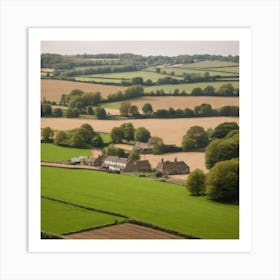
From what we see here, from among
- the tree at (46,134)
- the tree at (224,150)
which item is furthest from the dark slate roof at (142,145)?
the tree at (46,134)

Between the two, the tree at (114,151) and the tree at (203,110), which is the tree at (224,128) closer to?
the tree at (203,110)

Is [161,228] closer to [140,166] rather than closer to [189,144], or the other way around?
[140,166]

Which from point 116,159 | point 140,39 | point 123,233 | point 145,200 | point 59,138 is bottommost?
point 123,233

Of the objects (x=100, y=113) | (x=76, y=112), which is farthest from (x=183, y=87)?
(x=76, y=112)

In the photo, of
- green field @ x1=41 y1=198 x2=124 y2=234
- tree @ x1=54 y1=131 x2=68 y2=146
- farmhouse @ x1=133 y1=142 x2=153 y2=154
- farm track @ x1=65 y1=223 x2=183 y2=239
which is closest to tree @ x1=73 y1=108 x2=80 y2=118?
tree @ x1=54 y1=131 x2=68 y2=146

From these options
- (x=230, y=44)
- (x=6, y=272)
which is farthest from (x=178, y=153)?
(x=6, y=272)
